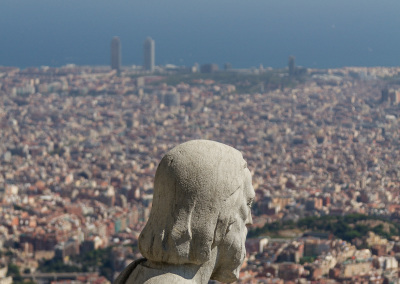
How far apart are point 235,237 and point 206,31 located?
Result: 12420 cm

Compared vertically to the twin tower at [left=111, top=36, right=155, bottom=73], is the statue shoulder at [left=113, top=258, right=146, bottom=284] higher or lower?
higher

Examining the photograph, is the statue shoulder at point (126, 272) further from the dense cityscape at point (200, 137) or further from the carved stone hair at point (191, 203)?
the dense cityscape at point (200, 137)

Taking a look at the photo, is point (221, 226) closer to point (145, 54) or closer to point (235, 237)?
point (235, 237)

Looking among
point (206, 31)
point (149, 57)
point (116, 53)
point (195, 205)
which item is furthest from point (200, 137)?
point (206, 31)

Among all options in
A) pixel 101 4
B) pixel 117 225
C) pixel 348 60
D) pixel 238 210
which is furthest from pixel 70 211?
pixel 101 4

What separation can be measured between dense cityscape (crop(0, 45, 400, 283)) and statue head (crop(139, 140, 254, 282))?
2179cm

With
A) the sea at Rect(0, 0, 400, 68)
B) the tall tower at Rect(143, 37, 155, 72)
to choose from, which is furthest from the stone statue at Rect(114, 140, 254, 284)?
the sea at Rect(0, 0, 400, 68)

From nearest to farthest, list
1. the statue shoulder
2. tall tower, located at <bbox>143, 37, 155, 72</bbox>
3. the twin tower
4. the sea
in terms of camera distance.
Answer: the statue shoulder < tall tower, located at <bbox>143, 37, 155, 72</bbox> < the twin tower < the sea

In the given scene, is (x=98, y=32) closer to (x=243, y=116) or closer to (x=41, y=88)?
(x=41, y=88)

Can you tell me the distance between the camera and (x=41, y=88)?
73.7m

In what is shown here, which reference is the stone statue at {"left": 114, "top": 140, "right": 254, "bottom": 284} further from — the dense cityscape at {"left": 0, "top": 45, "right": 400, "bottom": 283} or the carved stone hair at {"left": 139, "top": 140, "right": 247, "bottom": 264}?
the dense cityscape at {"left": 0, "top": 45, "right": 400, "bottom": 283}

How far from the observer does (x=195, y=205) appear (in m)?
2.39

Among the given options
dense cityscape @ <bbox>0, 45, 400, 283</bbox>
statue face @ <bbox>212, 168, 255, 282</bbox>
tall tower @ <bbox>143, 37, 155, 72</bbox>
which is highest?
statue face @ <bbox>212, 168, 255, 282</bbox>

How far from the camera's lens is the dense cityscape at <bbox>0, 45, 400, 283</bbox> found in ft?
90.6
